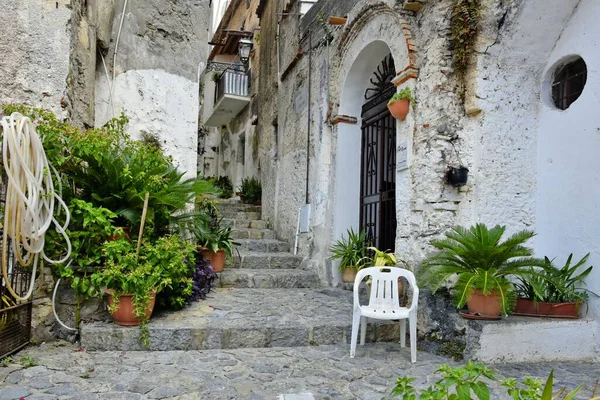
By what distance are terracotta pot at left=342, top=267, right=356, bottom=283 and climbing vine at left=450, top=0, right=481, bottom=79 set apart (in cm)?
263

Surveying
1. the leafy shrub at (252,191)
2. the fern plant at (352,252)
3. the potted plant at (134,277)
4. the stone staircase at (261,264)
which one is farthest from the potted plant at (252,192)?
the potted plant at (134,277)

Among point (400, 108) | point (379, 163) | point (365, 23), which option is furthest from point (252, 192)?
point (400, 108)

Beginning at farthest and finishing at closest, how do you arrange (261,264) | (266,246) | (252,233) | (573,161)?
(252,233)
(266,246)
(261,264)
(573,161)

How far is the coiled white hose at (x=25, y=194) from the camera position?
3047 millimetres

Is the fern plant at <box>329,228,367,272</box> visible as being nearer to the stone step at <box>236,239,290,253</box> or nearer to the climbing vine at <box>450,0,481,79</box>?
the stone step at <box>236,239,290,253</box>

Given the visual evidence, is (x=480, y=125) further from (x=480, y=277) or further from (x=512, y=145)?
(x=480, y=277)

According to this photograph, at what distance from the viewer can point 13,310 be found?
3.41m

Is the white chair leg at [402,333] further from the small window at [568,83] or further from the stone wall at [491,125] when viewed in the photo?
the small window at [568,83]

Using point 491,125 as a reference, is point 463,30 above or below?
above

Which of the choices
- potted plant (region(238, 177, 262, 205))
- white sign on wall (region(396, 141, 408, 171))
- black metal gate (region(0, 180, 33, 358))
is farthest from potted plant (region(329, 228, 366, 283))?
potted plant (region(238, 177, 262, 205))

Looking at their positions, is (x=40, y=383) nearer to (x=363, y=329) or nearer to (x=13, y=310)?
(x=13, y=310)

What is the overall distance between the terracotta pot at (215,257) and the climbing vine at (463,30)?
11.4ft

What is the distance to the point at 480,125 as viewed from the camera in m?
3.92

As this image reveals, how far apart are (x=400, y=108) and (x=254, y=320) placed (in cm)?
244
